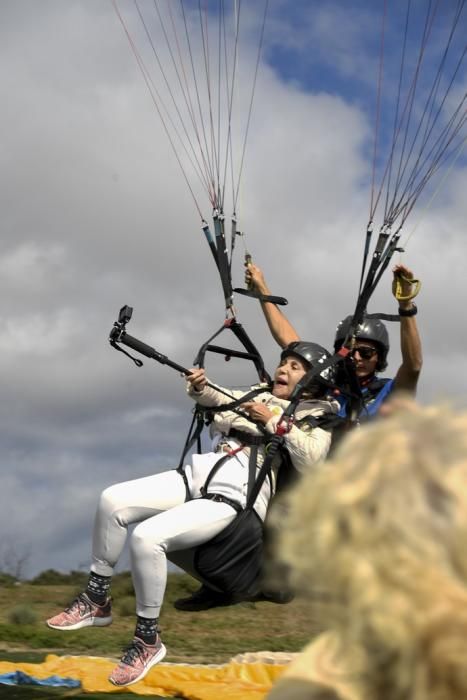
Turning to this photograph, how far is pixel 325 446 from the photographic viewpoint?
163 inches

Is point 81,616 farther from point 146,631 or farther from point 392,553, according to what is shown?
point 392,553

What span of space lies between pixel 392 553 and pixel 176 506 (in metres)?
3.53

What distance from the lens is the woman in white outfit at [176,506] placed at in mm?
4086

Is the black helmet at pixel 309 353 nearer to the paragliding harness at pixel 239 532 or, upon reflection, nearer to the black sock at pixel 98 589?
the paragliding harness at pixel 239 532

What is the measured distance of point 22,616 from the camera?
32.1 feet

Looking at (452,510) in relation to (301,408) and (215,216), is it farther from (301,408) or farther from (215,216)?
(215,216)

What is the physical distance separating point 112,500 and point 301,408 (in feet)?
3.65

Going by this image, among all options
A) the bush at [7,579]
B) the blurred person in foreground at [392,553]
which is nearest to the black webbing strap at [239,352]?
the blurred person in foreground at [392,553]

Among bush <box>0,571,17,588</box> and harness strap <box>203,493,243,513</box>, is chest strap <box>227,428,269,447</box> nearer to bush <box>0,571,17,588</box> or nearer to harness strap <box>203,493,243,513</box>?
harness strap <box>203,493,243,513</box>

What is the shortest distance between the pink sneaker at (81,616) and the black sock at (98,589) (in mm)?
25

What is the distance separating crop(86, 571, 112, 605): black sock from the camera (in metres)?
4.37

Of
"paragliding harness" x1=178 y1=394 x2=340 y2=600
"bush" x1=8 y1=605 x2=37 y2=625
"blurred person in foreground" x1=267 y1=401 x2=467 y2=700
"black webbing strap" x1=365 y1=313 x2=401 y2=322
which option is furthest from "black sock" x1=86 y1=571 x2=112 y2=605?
"bush" x1=8 y1=605 x2=37 y2=625

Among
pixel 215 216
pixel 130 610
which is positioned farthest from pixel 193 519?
pixel 130 610

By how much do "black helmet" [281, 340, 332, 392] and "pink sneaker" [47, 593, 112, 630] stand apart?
1.68 metres
